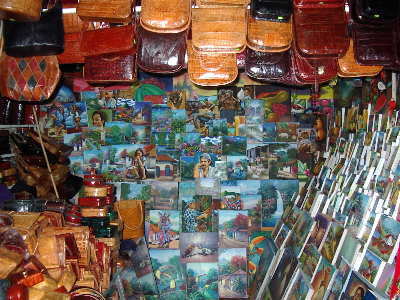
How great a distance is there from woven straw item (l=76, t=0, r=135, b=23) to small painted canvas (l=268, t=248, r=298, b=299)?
8.14 ft

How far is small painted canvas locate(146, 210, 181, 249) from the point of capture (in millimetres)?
5176

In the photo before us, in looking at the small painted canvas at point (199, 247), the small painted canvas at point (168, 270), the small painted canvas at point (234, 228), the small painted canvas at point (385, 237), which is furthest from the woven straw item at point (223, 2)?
the small painted canvas at point (168, 270)

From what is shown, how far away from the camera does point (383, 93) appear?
3.22 metres

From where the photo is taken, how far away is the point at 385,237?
238 centimetres

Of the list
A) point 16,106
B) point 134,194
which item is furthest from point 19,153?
point 134,194

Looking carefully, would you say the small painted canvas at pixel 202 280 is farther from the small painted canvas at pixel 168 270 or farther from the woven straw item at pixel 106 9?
the woven straw item at pixel 106 9

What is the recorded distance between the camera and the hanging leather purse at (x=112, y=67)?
281 cm

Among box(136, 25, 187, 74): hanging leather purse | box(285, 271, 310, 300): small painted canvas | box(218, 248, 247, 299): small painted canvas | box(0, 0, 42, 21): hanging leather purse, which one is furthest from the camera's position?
box(218, 248, 247, 299): small painted canvas

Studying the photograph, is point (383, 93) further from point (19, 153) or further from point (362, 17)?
point (19, 153)

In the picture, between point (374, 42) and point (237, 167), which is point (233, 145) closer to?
point (237, 167)

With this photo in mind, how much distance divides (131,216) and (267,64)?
279 centimetres

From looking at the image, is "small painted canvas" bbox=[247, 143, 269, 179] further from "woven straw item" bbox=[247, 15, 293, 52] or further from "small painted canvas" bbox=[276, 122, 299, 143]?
"woven straw item" bbox=[247, 15, 293, 52]

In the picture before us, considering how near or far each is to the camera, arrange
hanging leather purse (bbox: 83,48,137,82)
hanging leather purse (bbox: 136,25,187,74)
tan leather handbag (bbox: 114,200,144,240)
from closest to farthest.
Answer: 1. hanging leather purse (bbox: 136,25,187,74)
2. hanging leather purse (bbox: 83,48,137,82)
3. tan leather handbag (bbox: 114,200,144,240)

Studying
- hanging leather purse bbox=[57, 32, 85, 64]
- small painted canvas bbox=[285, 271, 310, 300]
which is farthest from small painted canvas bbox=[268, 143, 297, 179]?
hanging leather purse bbox=[57, 32, 85, 64]
